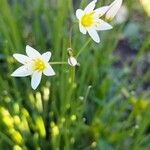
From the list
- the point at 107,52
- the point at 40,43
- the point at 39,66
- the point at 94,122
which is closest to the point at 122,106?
the point at 94,122

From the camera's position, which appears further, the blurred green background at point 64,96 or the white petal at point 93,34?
the blurred green background at point 64,96

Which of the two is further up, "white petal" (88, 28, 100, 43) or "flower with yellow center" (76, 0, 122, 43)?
"flower with yellow center" (76, 0, 122, 43)

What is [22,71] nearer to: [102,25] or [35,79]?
[35,79]

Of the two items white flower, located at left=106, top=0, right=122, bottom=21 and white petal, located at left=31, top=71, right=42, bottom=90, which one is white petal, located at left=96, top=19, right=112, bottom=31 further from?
white petal, located at left=31, top=71, right=42, bottom=90

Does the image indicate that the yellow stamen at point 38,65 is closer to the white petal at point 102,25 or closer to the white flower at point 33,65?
the white flower at point 33,65

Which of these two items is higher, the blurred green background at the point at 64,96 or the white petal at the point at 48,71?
the blurred green background at the point at 64,96

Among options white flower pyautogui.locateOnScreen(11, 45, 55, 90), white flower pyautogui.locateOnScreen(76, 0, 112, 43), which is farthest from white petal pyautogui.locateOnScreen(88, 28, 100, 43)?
white flower pyautogui.locateOnScreen(11, 45, 55, 90)

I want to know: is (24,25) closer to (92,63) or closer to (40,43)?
(40,43)

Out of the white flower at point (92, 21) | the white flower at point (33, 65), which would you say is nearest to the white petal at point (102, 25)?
the white flower at point (92, 21)
